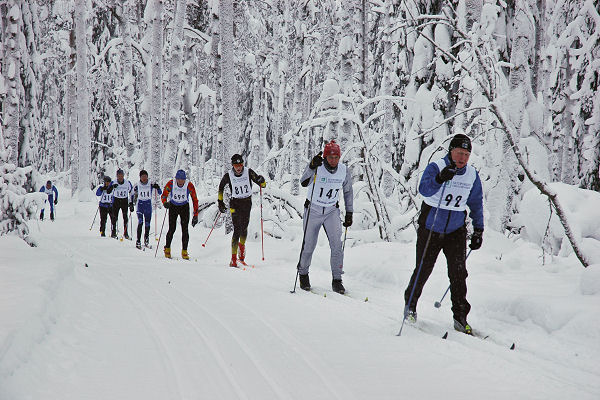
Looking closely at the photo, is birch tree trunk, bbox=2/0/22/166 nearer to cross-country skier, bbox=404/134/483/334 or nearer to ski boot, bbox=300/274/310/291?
ski boot, bbox=300/274/310/291

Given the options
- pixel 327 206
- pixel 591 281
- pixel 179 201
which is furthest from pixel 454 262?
pixel 179 201

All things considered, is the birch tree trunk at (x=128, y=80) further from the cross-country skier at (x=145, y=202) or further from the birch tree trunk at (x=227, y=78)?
the birch tree trunk at (x=227, y=78)

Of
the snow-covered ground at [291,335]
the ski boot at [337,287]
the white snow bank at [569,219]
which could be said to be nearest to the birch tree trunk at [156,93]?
the snow-covered ground at [291,335]

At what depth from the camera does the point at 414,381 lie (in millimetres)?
3391

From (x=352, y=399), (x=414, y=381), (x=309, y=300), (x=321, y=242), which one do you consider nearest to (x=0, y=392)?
(x=352, y=399)

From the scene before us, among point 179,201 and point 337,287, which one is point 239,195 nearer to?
point 179,201

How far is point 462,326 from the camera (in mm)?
4812

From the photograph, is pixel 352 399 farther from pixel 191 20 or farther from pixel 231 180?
pixel 191 20

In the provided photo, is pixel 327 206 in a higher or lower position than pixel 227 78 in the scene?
lower

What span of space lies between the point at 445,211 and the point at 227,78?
343 inches

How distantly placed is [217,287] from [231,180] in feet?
10.3

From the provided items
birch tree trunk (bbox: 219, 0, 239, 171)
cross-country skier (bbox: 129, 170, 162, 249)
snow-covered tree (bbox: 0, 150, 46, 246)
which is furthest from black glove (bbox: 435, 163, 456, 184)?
cross-country skier (bbox: 129, 170, 162, 249)

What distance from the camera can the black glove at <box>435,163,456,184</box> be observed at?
4464 mm

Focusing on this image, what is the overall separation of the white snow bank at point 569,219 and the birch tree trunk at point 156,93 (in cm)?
1351
